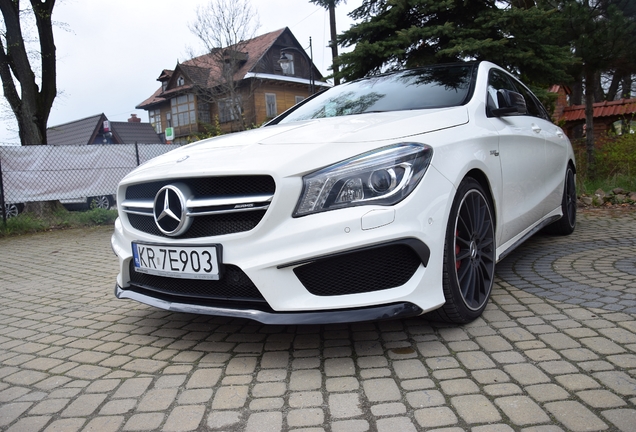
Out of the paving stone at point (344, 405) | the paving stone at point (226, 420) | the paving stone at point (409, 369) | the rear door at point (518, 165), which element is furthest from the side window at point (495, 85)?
the paving stone at point (226, 420)

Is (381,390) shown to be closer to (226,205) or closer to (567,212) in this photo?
(226,205)

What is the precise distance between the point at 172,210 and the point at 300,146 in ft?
2.33

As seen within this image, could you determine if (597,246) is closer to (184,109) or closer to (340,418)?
(340,418)

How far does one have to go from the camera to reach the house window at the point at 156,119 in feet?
149

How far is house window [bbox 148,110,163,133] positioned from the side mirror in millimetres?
44626

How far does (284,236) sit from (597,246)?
12.1ft

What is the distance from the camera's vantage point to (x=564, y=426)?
1762mm

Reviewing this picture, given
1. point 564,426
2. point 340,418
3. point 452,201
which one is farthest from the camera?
point 452,201

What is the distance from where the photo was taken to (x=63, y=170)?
917 centimetres

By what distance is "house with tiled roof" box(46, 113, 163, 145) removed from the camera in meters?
33.4

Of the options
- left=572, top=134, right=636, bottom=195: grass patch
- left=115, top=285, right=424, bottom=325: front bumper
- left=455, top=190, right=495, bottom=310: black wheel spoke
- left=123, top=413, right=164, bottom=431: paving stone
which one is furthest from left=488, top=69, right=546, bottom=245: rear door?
left=572, top=134, right=636, bottom=195: grass patch

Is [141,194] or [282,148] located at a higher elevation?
[282,148]

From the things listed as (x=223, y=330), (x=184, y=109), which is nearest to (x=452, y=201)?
(x=223, y=330)

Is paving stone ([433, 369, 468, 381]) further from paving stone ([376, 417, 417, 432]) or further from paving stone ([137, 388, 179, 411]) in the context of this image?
paving stone ([137, 388, 179, 411])
